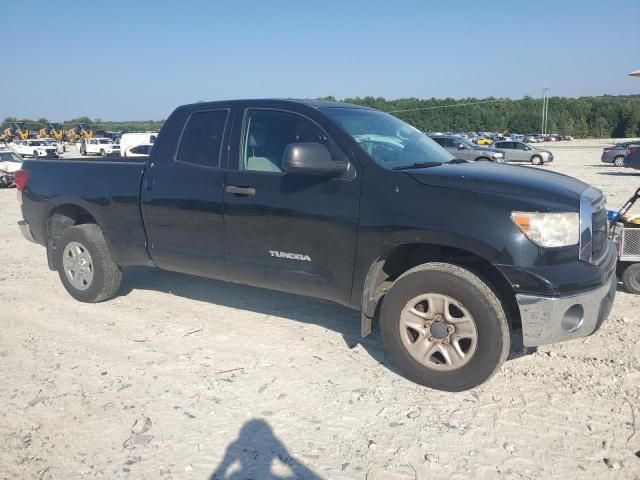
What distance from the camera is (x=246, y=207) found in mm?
4102

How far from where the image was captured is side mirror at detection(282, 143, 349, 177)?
354cm

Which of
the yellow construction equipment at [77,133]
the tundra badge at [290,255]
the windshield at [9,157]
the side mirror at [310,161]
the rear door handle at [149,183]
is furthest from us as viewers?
the yellow construction equipment at [77,133]

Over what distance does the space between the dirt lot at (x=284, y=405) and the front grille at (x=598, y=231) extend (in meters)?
0.87

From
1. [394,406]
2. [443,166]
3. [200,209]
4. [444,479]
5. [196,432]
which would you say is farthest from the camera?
[200,209]

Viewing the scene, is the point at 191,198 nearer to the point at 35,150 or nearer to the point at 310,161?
the point at 310,161

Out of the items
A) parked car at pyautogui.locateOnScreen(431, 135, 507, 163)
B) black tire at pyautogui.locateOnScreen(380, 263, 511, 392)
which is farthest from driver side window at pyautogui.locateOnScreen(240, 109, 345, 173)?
parked car at pyautogui.locateOnScreen(431, 135, 507, 163)

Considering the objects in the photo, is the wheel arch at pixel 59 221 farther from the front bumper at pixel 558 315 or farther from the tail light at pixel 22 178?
the front bumper at pixel 558 315

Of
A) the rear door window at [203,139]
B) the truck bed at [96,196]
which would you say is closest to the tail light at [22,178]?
the truck bed at [96,196]

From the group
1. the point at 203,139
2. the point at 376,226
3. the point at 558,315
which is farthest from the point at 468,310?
the point at 203,139

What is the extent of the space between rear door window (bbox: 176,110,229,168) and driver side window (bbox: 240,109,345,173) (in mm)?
268

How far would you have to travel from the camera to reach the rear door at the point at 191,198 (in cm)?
433

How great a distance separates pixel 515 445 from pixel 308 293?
5.71ft

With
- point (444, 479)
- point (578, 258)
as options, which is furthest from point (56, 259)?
point (578, 258)

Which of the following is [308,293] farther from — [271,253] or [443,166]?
[443,166]
